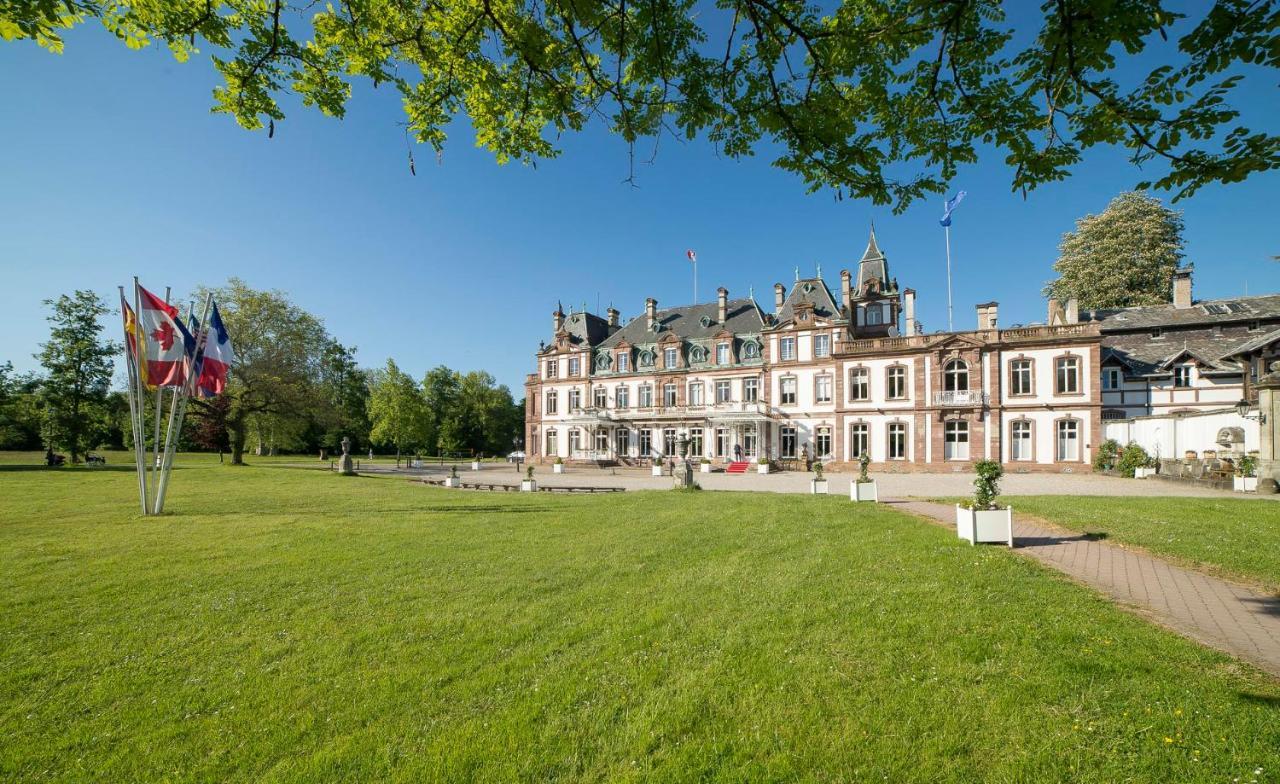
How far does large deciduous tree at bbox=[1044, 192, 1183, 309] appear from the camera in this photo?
123 feet

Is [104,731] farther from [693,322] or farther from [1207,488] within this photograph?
[693,322]

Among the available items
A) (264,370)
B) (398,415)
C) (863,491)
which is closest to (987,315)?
(863,491)

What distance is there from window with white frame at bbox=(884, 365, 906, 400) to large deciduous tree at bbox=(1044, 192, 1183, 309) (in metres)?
21.0

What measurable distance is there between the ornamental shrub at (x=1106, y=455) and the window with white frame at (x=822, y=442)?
44.4 ft

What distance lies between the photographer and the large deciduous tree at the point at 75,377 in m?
32.8

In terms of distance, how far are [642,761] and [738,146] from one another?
16.6 feet

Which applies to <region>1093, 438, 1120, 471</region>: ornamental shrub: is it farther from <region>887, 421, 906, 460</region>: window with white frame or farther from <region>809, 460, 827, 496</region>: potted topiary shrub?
<region>809, 460, 827, 496</region>: potted topiary shrub

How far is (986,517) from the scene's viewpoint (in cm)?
862

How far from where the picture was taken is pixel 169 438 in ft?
47.7

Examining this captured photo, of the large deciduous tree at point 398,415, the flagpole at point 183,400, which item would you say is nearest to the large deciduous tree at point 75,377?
the large deciduous tree at point 398,415

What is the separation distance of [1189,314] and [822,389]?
21336 millimetres

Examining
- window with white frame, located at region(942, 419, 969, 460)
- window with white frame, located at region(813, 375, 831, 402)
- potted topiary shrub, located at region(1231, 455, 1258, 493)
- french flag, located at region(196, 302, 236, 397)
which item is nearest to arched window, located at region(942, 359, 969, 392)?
window with white frame, located at region(942, 419, 969, 460)

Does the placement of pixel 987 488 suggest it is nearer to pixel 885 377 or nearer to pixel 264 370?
pixel 885 377

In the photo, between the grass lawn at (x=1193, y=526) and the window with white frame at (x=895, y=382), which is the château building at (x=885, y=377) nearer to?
the window with white frame at (x=895, y=382)
